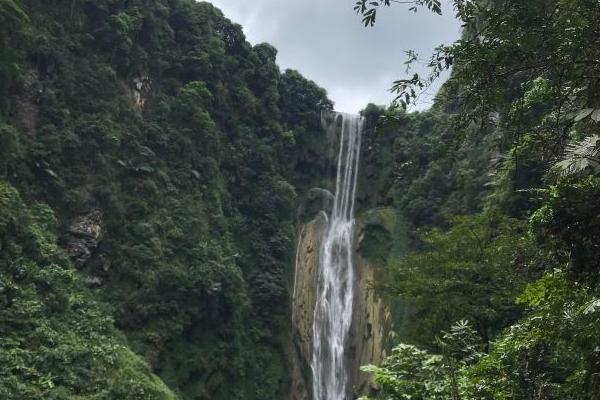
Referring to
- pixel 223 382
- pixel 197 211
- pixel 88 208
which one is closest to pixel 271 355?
pixel 223 382

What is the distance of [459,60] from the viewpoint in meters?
4.91

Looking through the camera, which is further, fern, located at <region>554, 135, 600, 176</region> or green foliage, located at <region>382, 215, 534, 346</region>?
green foliage, located at <region>382, 215, 534, 346</region>

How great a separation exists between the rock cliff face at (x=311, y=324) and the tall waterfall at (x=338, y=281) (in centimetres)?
31

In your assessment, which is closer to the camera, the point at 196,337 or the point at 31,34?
the point at 31,34

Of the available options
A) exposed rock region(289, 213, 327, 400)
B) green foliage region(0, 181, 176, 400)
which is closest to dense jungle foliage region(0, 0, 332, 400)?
green foliage region(0, 181, 176, 400)

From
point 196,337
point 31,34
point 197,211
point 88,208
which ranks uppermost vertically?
point 31,34

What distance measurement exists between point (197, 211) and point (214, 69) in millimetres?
7959

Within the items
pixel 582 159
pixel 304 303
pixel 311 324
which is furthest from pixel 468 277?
pixel 304 303

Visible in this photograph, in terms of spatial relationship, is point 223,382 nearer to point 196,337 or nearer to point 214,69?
point 196,337

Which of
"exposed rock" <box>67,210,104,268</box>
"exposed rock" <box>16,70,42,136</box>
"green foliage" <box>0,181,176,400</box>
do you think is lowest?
"green foliage" <box>0,181,176,400</box>

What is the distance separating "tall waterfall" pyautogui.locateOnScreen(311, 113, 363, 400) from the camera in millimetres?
22875

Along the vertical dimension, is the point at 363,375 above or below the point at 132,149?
below

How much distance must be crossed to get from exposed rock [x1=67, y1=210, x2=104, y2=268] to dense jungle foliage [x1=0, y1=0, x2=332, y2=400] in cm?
5

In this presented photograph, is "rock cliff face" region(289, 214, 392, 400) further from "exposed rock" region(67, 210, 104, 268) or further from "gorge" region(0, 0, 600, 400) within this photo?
"exposed rock" region(67, 210, 104, 268)
